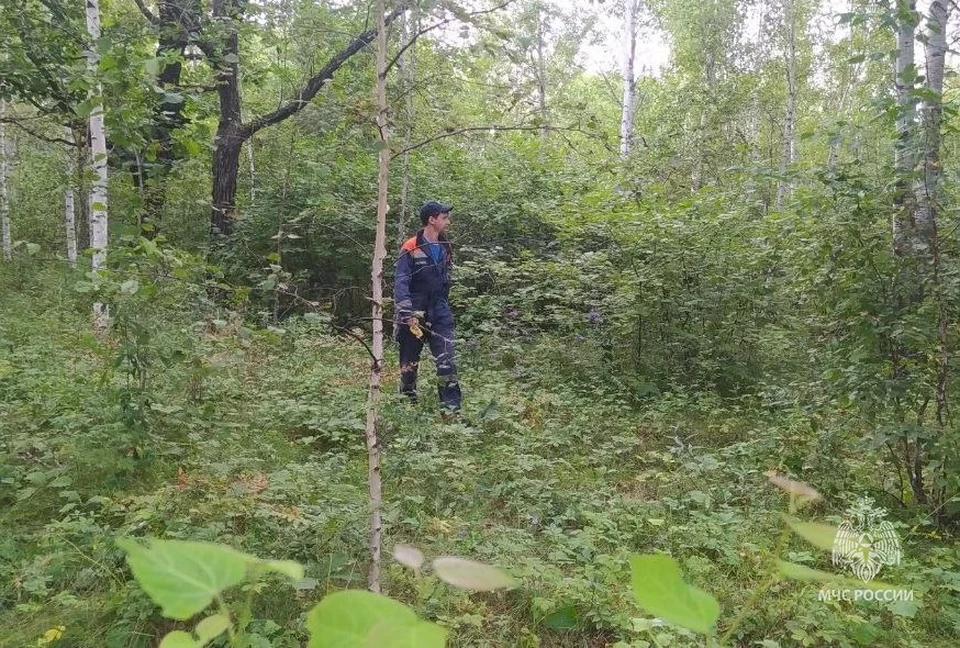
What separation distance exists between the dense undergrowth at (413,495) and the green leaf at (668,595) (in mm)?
1345

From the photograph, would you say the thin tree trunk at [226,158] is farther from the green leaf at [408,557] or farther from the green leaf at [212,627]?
the green leaf at [212,627]

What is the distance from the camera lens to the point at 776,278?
6.37 m

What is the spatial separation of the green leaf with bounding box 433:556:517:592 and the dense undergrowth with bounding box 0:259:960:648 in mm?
1369

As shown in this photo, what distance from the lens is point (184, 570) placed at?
0.51 metres

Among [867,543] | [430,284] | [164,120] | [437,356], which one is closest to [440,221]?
[430,284]

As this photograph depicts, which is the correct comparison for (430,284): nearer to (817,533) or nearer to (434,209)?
(434,209)

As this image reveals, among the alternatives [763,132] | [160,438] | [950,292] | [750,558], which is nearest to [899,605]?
[750,558]

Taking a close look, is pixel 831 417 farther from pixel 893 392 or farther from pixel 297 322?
pixel 297 322

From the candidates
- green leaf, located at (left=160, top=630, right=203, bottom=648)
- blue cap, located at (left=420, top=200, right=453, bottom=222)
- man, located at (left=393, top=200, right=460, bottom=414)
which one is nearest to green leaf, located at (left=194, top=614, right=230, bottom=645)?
green leaf, located at (left=160, top=630, right=203, bottom=648)

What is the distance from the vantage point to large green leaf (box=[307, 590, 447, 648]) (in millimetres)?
485

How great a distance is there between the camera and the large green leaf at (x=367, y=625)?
485 millimetres

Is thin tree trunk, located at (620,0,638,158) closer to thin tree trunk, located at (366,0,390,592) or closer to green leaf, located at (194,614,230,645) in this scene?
thin tree trunk, located at (366,0,390,592)

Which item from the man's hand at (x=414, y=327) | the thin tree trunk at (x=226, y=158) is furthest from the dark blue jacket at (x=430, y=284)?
the thin tree trunk at (x=226, y=158)

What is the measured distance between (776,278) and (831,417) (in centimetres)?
234
